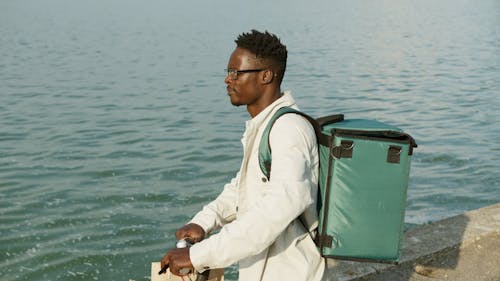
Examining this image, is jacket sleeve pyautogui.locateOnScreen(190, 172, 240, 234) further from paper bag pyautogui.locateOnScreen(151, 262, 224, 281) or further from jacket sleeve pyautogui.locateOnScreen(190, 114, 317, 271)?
jacket sleeve pyautogui.locateOnScreen(190, 114, 317, 271)

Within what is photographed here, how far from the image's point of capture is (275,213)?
2.87 m

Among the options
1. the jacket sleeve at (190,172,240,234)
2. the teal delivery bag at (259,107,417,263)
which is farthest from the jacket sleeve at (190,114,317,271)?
the jacket sleeve at (190,172,240,234)

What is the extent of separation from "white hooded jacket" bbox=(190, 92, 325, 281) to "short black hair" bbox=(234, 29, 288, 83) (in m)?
0.17

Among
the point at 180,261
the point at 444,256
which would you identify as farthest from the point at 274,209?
the point at 444,256

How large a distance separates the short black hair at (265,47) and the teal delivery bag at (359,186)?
0.86 feet

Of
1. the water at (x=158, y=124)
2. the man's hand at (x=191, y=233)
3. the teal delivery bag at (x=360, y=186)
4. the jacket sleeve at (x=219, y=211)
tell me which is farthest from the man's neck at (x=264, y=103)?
the water at (x=158, y=124)

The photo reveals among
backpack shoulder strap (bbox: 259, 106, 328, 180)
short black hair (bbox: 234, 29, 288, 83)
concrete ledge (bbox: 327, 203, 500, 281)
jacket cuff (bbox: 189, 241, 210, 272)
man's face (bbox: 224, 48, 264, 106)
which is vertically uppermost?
short black hair (bbox: 234, 29, 288, 83)

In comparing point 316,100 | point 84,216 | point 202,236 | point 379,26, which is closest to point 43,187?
point 84,216

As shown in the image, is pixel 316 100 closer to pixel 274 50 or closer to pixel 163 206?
pixel 163 206

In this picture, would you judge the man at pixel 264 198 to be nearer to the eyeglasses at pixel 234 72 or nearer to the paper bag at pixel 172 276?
the eyeglasses at pixel 234 72

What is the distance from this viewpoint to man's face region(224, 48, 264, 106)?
323 centimetres

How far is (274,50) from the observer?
324 cm

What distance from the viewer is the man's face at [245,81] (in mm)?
3234

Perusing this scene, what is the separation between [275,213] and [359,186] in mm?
485
